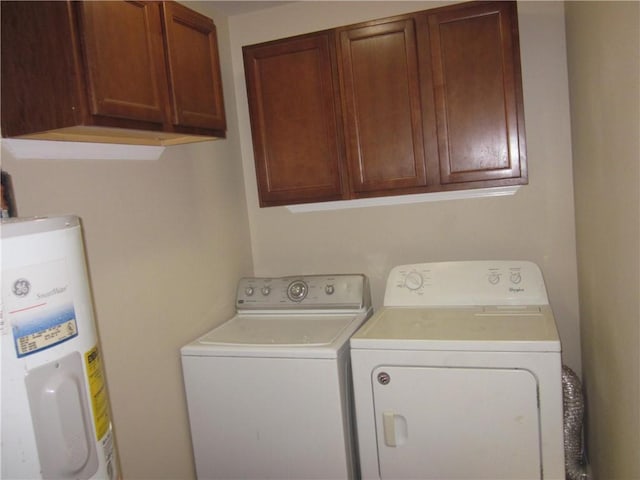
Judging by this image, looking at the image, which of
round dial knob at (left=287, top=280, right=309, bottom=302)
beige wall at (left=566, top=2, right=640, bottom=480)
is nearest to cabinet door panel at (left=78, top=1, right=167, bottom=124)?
round dial knob at (left=287, top=280, right=309, bottom=302)

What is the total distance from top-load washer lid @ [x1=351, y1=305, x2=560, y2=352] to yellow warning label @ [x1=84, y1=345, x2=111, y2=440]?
883mm

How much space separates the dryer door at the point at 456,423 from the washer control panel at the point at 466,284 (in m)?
0.54

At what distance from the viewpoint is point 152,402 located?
1.85 meters

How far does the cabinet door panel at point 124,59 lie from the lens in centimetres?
128

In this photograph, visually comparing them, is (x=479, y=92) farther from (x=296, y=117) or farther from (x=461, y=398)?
(x=461, y=398)

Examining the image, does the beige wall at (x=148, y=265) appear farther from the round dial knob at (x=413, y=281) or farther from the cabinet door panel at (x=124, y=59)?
the round dial knob at (x=413, y=281)

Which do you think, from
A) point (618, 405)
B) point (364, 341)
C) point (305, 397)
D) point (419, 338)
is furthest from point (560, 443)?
point (305, 397)

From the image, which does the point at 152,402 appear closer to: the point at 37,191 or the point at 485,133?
the point at 37,191

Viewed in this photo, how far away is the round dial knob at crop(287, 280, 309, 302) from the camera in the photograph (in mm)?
2305

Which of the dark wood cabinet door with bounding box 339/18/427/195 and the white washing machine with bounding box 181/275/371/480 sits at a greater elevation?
the dark wood cabinet door with bounding box 339/18/427/195

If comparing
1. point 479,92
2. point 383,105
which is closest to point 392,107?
point 383,105

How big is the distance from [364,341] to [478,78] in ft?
3.68

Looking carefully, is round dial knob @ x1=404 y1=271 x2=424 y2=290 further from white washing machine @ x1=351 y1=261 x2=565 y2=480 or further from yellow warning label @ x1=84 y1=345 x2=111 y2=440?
yellow warning label @ x1=84 y1=345 x2=111 y2=440

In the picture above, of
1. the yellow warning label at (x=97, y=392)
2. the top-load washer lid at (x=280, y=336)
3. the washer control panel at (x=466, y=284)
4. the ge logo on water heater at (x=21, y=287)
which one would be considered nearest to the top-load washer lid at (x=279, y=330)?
the top-load washer lid at (x=280, y=336)
